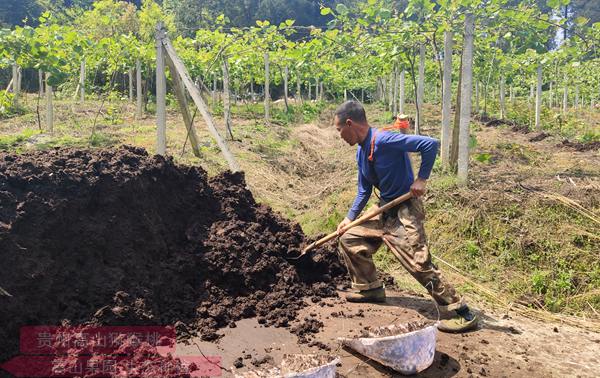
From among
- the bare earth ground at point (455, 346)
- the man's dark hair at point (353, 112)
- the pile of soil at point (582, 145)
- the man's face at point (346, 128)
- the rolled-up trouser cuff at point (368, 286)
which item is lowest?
the bare earth ground at point (455, 346)

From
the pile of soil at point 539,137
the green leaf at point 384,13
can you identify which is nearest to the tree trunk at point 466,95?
the green leaf at point 384,13

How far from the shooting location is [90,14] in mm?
23094

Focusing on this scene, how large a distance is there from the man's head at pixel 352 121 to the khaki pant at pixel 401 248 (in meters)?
0.73

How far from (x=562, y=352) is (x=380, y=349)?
164 cm

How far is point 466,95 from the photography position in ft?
24.5

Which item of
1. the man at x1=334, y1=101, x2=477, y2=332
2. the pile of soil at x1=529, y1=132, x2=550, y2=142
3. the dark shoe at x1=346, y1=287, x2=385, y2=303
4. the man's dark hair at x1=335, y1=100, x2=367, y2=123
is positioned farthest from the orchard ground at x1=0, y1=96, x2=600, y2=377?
the pile of soil at x1=529, y1=132, x2=550, y2=142

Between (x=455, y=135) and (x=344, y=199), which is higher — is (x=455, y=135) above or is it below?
above

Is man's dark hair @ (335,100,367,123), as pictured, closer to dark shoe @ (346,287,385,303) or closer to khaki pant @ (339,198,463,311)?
khaki pant @ (339,198,463,311)

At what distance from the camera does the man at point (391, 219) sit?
4094mm

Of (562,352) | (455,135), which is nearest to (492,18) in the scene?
(455,135)

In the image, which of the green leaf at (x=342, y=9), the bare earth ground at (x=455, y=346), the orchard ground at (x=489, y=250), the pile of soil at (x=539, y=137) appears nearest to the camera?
the bare earth ground at (x=455, y=346)

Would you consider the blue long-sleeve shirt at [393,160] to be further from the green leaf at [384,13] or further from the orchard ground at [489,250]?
the green leaf at [384,13]

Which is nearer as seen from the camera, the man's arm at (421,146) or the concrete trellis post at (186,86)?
the man's arm at (421,146)

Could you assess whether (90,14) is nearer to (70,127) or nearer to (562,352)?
(70,127)
